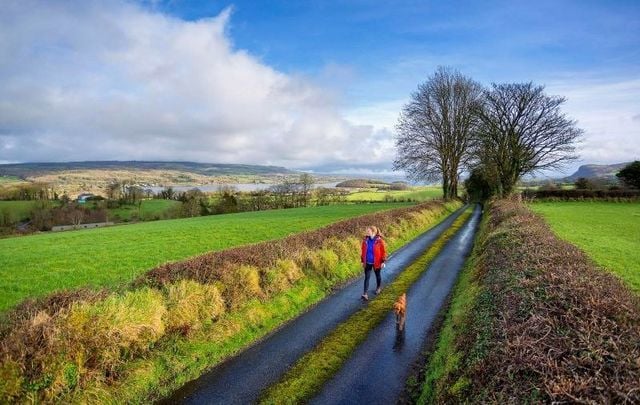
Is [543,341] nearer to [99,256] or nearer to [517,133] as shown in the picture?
[99,256]

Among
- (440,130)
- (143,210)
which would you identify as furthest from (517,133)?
(143,210)

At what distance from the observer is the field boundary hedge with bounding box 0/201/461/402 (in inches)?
263

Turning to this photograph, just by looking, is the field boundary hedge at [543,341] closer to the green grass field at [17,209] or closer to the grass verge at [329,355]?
the grass verge at [329,355]

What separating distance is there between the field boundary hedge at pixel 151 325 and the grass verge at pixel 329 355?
201 cm

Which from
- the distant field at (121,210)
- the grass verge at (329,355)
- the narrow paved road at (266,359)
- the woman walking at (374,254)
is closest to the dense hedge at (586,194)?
the woman walking at (374,254)

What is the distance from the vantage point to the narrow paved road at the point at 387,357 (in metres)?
7.52

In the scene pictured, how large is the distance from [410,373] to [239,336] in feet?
15.6

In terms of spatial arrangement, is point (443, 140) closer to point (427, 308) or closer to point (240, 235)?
point (240, 235)

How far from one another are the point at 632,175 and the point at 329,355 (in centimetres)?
7207

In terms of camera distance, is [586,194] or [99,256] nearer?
[99,256]

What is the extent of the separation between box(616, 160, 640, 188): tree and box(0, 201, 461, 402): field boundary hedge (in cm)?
6719

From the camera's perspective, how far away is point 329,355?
30.0 ft

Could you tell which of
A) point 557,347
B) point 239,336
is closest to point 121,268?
point 239,336

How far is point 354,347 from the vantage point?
9.61m
